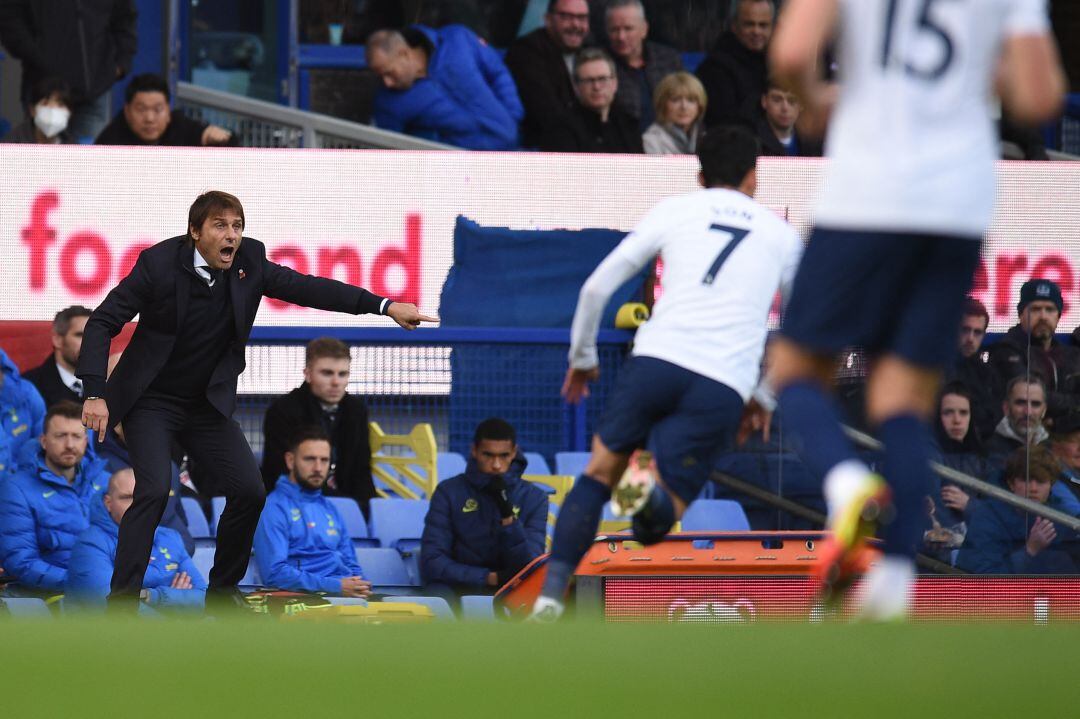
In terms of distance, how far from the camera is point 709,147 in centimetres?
580

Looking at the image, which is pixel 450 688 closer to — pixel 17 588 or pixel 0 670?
pixel 0 670

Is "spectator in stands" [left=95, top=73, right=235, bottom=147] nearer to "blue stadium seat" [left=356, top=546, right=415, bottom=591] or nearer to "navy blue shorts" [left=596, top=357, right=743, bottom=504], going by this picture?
"blue stadium seat" [left=356, top=546, right=415, bottom=591]

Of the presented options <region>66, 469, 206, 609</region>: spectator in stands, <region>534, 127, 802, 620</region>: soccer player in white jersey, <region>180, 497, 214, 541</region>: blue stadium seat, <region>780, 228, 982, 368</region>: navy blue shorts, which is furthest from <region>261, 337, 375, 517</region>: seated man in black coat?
<region>780, 228, 982, 368</region>: navy blue shorts

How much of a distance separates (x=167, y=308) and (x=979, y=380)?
387cm

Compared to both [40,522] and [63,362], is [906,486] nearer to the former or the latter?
[40,522]

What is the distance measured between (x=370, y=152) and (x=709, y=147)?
4.92 m

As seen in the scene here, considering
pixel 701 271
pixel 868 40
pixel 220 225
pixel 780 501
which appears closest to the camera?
pixel 868 40

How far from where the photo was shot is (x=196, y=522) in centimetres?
905

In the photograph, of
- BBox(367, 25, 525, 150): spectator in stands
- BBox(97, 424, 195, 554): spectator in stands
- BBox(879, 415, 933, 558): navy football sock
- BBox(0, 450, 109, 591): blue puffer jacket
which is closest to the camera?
BBox(879, 415, 933, 558): navy football sock

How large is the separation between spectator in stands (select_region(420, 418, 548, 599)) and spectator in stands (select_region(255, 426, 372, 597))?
0.41 m

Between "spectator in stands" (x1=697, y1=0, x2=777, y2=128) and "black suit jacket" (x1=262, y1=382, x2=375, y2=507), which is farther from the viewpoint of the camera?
"spectator in stands" (x1=697, y1=0, x2=777, y2=128)

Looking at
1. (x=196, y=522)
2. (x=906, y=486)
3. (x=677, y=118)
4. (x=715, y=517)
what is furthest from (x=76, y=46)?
(x=906, y=486)

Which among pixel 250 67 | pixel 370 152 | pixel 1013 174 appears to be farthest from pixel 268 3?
pixel 1013 174

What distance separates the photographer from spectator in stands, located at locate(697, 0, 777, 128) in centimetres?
1206
